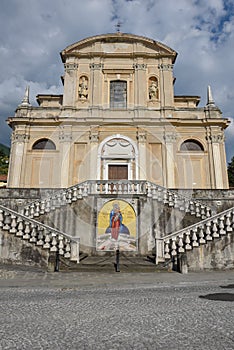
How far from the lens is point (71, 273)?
810 cm

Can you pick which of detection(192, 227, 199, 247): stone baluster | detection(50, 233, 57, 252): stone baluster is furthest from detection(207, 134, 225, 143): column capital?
detection(50, 233, 57, 252): stone baluster

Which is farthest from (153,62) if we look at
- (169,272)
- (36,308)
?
(36,308)

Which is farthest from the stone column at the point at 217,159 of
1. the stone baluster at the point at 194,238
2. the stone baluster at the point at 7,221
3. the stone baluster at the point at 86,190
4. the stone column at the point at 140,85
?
the stone baluster at the point at 7,221

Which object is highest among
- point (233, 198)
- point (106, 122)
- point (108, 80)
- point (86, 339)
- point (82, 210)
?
point (108, 80)

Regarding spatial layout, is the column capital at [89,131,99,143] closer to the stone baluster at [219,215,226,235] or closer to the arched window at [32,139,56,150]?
the arched window at [32,139,56,150]

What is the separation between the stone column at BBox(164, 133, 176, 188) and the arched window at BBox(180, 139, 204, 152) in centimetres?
92

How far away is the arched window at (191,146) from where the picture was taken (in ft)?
60.5

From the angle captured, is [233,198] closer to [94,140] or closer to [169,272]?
[169,272]

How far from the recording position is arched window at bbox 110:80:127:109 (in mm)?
19656

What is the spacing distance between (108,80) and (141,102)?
3373mm

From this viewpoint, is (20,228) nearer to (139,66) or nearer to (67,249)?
(67,249)

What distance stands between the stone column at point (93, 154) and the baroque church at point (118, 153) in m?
0.07

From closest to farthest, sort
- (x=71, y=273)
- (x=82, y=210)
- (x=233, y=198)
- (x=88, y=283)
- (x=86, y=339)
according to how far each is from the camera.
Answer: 1. (x=86, y=339)
2. (x=88, y=283)
3. (x=71, y=273)
4. (x=82, y=210)
5. (x=233, y=198)

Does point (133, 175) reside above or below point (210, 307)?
above
